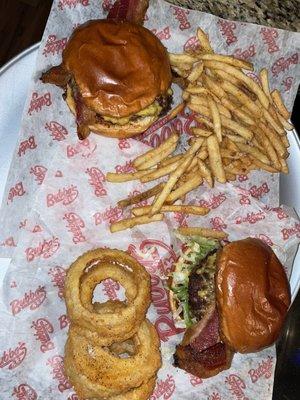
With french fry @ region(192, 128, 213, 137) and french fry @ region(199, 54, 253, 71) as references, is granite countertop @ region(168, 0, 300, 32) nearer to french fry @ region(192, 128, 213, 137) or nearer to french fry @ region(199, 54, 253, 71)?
french fry @ region(199, 54, 253, 71)

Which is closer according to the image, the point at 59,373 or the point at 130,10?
the point at 59,373

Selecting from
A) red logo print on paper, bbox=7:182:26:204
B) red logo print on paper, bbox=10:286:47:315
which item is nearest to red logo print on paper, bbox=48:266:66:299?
red logo print on paper, bbox=10:286:47:315

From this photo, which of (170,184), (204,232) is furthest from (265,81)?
(204,232)

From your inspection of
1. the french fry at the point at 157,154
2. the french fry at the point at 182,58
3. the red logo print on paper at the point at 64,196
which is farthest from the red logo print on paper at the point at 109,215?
the french fry at the point at 182,58

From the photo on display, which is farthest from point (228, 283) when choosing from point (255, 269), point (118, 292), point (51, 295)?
point (51, 295)

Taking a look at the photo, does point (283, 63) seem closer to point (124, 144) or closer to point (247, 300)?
point (124, 144)

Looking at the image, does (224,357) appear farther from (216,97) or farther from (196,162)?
(216,97)
